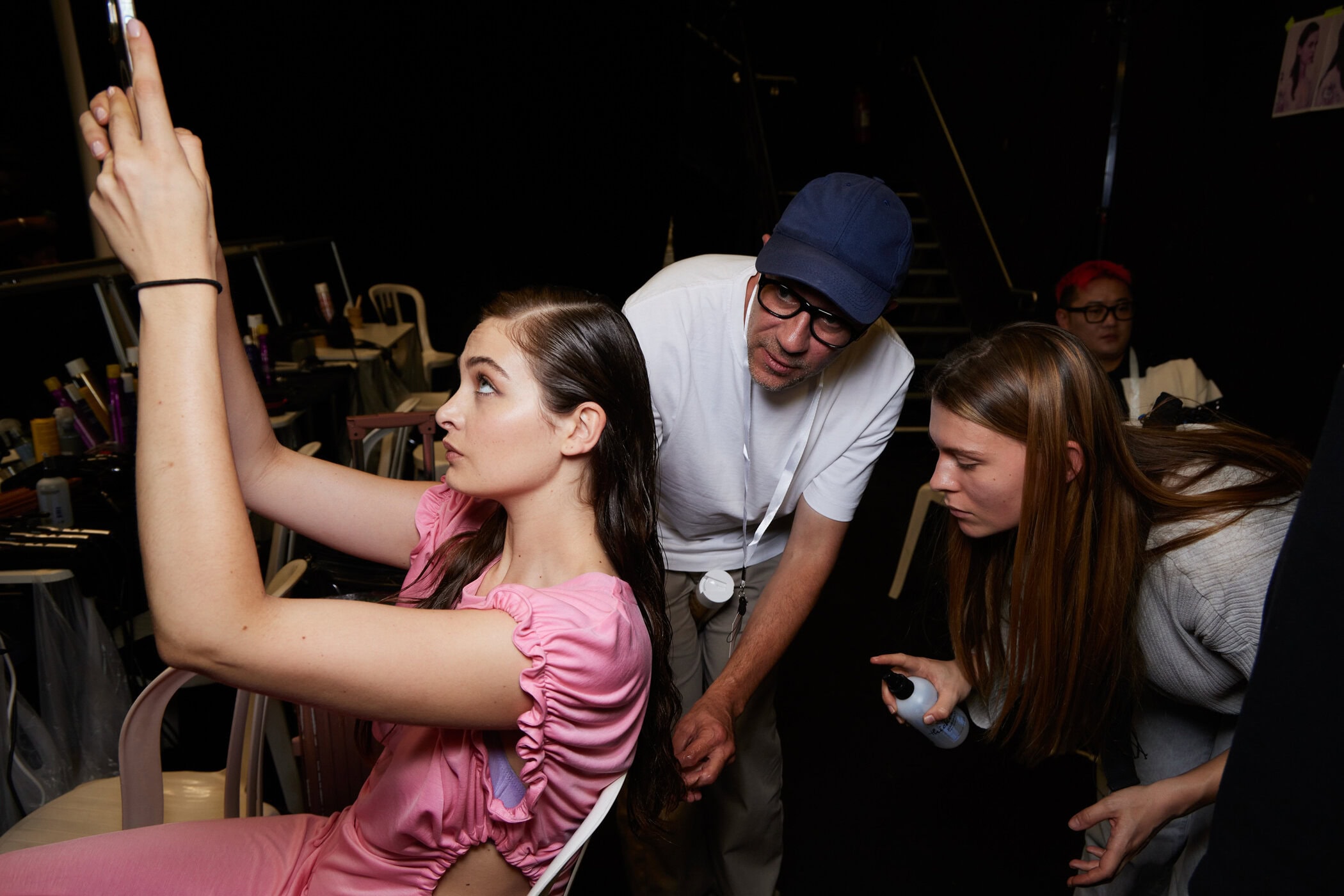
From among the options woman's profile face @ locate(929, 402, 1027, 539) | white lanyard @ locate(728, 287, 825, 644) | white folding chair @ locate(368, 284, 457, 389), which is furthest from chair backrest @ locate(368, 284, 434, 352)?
woman's profile face @ locate(929, 402, 1027, 539)

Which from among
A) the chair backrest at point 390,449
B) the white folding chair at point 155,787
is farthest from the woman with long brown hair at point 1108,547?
the chair backrest at point 390,449

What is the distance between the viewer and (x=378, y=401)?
15.6ft

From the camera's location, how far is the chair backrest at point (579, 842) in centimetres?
91

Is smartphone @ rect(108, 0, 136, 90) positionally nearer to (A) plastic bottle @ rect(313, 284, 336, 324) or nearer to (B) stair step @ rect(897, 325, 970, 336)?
(A) plastic bottle @ rect(313, 284, 336, 324)

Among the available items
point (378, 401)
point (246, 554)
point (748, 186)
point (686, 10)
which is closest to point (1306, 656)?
point (246, 554)

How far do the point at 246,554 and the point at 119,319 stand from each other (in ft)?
10.9

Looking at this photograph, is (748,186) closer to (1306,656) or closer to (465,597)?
(465,597)

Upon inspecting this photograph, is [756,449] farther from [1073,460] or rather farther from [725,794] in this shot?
[725,794]

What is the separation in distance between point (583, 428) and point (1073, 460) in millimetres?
821

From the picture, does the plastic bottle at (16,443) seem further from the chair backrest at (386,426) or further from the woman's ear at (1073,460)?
the woman's ear at (1073,460)

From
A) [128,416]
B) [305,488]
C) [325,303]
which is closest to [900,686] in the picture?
[305,488]

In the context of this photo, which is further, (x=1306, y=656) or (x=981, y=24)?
(x=981, y=24)

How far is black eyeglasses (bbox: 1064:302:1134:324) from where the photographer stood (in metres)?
2.83

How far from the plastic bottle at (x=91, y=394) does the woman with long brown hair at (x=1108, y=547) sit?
273cm
